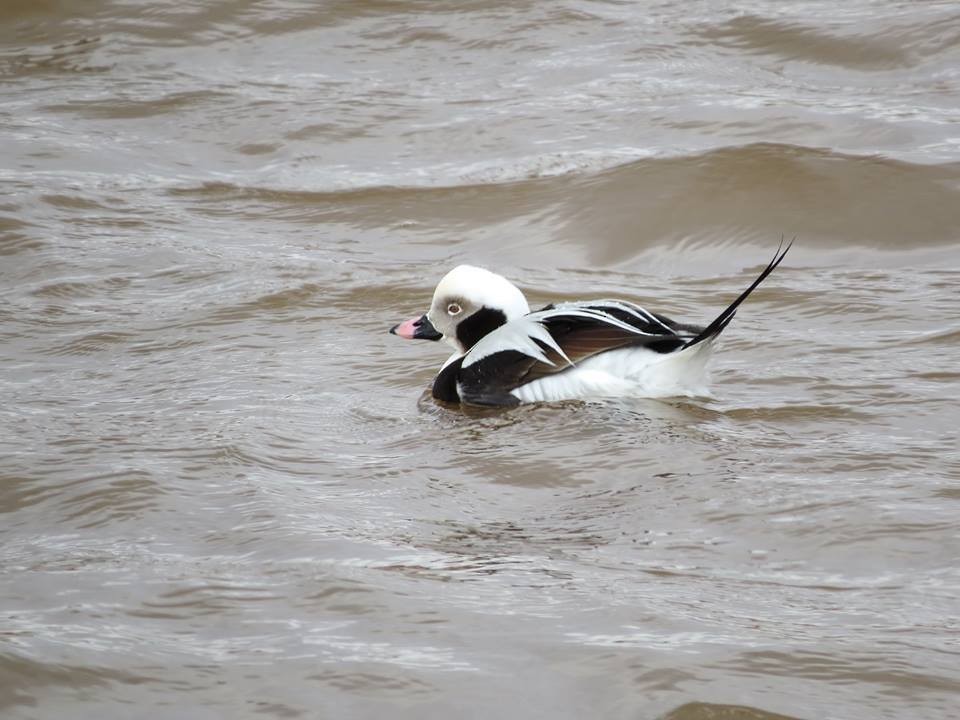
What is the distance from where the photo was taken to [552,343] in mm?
5719

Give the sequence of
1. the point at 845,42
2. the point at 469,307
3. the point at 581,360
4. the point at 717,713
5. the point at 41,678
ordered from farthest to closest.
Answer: the point at 845,42 < the point at 469,307 < the point at 581,360 < the point at 41,678 < the point at 717,713

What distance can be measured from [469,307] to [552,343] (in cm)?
57

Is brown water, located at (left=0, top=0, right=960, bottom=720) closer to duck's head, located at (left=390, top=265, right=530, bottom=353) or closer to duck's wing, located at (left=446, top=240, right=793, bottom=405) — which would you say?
duck's wing, located at (left=446, top=240, right=793, bottom=405)

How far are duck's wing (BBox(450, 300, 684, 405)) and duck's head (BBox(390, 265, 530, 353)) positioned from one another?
0.21 meters

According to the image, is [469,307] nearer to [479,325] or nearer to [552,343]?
[479,325]

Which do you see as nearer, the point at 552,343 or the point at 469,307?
the point at 552,343

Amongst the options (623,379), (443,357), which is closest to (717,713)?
(623,379)

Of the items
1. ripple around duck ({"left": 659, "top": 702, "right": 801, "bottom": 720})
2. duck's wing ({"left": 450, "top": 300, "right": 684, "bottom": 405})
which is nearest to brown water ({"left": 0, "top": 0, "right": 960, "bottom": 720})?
ripple around duck ({"left": 659, "top": 702, "right": 801, "bottom": 720})

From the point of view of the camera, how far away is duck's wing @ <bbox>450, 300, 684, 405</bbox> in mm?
5660

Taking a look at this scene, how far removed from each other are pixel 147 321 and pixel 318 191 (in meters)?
2.26

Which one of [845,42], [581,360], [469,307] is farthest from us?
[845,42]

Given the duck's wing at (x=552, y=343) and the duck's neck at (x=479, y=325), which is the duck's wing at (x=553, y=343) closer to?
the duck's wing at (x=552, y=343)

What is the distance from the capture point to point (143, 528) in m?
4.57

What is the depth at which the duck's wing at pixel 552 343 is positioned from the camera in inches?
223
